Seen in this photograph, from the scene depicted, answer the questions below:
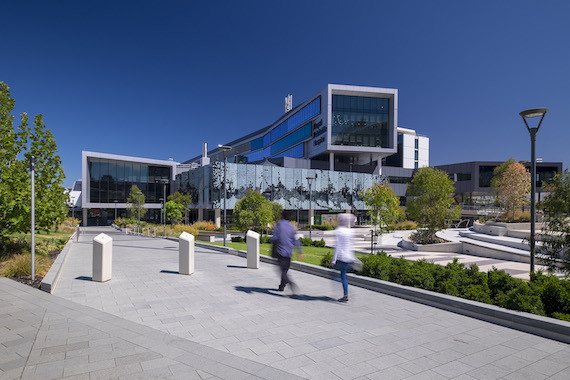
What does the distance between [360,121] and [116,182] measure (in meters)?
43.8

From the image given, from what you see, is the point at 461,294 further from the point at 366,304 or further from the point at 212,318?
the point at 212,318

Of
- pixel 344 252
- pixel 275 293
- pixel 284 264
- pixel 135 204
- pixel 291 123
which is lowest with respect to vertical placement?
pixel 275 293

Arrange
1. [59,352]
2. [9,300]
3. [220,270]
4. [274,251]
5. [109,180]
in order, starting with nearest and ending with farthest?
[59,352] → [9,300] → [274,251] → [220,270] → [109,180]

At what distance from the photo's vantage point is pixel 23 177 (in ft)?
34.1

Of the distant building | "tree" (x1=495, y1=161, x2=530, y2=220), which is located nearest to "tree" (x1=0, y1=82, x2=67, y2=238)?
"tree" (x1=495, y1=161, x2=530, y2=220)

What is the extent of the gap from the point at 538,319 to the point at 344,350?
3316mm

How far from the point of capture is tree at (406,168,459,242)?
67.7 feet

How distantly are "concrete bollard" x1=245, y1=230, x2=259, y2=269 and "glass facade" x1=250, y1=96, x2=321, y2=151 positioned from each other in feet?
153

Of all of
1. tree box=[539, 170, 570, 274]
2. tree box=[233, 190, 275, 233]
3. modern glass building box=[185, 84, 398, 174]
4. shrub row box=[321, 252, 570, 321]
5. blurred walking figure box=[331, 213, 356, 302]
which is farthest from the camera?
modern glass building box=[185, 84, 398, 174]

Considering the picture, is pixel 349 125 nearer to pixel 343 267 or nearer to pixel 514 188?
pixel 514 188

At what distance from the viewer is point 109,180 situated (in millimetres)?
50125

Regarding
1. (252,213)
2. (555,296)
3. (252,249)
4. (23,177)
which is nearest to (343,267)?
(555,296)

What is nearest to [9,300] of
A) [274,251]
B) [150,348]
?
[150,348]

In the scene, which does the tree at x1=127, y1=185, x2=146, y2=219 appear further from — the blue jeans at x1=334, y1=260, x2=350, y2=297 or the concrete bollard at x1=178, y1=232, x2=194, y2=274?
the blue jeans at x1=334, y1=260, x2=350, y2=297
